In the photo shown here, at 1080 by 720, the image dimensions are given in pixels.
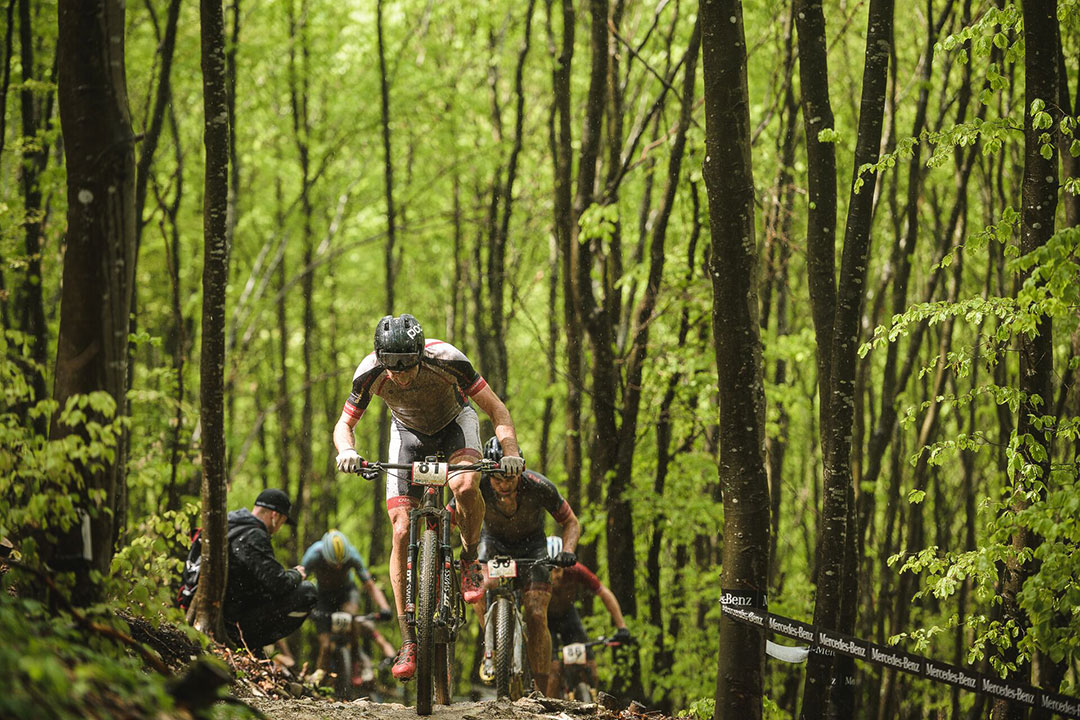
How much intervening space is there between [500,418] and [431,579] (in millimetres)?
1131

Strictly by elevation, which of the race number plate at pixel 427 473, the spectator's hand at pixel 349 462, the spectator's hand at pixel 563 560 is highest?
the spectator's hand at pixel 349 462

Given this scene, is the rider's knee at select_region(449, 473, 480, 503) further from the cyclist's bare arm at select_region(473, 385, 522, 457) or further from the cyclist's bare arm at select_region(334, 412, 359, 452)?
the cyclist's bare arm at select_region(334, 412, 359, 452)

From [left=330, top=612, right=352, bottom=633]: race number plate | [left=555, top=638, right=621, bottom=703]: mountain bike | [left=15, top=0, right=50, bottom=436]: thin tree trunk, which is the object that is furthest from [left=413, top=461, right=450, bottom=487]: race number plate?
[left=15, top=0, right=50, bottom=436]: thin tree trunk

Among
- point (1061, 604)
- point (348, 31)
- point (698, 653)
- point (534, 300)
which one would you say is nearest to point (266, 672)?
point (1061, 604)

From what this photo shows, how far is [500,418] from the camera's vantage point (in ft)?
22.8

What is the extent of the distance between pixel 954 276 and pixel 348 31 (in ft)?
36.4

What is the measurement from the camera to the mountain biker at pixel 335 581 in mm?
11344

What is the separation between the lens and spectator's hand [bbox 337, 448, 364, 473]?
6336 mm

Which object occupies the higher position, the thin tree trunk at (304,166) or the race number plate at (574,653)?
the thin tree trunk at (304,166)

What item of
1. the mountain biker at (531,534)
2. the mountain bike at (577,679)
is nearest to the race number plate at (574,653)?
the mountain biker at (531,534)

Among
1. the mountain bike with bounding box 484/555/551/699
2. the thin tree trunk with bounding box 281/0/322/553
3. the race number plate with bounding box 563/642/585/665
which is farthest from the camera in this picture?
the thin tree trunk with bounding box 281/0/322/553

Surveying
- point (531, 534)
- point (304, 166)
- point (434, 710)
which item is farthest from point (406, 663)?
point (304, 166)

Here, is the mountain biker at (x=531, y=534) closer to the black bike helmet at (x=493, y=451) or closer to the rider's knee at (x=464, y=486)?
the black bike helmet at (x=493, y=451)

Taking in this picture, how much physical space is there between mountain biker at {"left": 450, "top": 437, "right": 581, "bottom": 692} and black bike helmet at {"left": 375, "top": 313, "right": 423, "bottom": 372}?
1767mm
